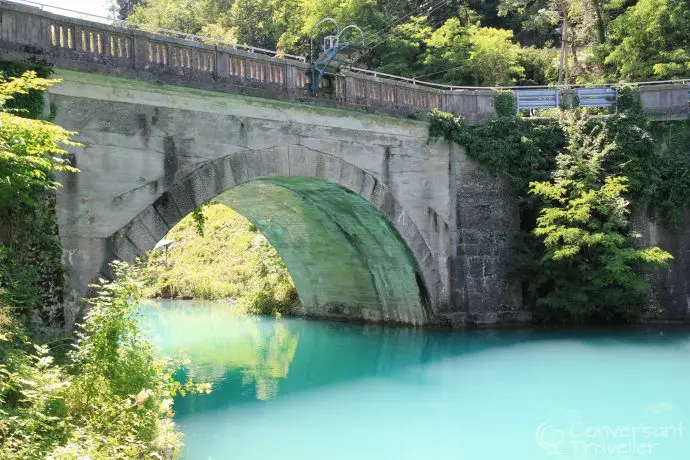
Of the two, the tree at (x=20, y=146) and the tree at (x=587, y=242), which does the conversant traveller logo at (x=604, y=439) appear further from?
the tree at (x=20, y=146)

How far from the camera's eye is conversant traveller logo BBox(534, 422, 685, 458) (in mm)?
8805

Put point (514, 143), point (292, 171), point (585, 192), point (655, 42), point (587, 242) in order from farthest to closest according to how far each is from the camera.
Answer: point (655, 42) < point (514, 143) < point (585, 192) < point (587, 242) < point (292, 171)

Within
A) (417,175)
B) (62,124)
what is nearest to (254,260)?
(417,175)

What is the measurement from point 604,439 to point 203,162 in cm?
748

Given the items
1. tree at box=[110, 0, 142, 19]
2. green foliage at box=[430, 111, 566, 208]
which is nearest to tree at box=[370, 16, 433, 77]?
green foliage at box=[430, 111, 566, 208]

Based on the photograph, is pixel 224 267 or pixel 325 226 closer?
pixel 325 226

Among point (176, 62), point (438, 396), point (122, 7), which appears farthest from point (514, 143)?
point (122, 7)

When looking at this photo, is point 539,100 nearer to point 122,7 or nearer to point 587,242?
point 587,242

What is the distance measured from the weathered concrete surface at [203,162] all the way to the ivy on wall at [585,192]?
5.48 ft

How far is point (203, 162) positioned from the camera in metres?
12.4

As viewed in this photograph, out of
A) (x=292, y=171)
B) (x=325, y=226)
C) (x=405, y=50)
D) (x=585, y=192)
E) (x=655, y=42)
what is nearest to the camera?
(x=292, y=171)

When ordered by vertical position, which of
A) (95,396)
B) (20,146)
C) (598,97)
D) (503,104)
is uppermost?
(598,97)

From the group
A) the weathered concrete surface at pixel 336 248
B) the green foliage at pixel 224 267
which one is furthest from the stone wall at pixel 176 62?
the green foliage at pixel 224 267

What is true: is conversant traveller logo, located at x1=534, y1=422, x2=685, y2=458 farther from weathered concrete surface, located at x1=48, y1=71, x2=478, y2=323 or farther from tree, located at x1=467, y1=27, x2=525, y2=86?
tree, located at x1=467, y1=27, x2=525, y2=86
